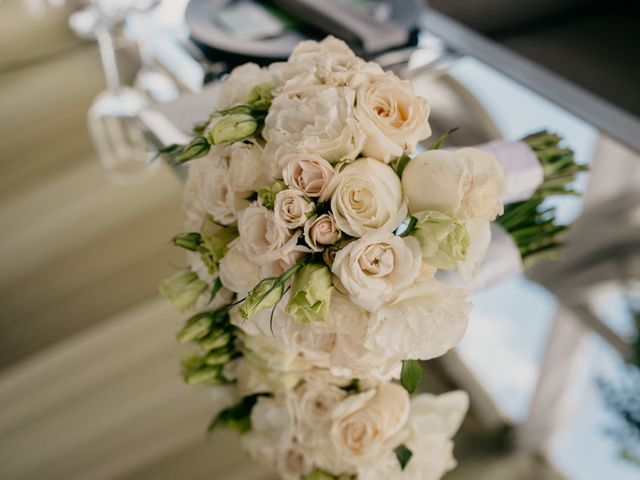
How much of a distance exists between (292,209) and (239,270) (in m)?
0.06

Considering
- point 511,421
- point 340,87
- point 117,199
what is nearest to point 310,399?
point 340,87

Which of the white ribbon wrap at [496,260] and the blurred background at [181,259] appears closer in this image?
the white ribbon wrap at [496,260]

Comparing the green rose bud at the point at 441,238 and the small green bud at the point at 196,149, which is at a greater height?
the small green bud at the point at 196,149

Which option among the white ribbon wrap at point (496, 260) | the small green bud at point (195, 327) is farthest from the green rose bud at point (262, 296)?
the white ribbon wrap at point (496, 260)

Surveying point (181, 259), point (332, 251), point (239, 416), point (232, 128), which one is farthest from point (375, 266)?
point (181, 259)

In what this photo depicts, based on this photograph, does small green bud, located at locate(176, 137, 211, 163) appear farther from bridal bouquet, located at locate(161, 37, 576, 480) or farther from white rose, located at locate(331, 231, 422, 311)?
white rose, located at locate(331, 231, 422, 311)

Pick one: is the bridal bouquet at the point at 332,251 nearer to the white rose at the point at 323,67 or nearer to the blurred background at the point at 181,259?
the white rose at the point at 323,67

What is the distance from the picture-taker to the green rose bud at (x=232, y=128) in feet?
1.60

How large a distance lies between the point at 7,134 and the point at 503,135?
1091 mm

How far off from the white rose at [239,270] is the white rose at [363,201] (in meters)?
0.07

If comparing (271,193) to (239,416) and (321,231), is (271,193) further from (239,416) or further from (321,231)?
(239,416)

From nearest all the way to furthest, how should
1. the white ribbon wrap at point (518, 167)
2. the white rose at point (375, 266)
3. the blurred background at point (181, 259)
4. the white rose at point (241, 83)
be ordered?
the white rose at point (375, 266), the white rose at point (241, 83), the white ribbon wrap at point (518, 167), the blurred background at point (181, 259)

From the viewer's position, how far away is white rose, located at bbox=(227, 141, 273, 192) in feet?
1.60

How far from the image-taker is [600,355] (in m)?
0.79
